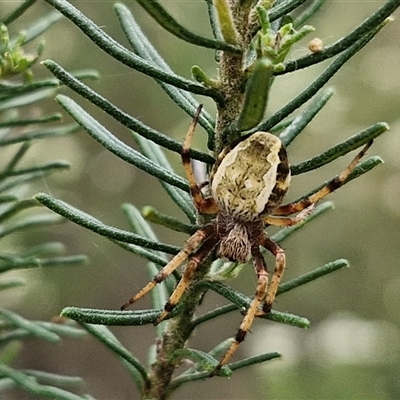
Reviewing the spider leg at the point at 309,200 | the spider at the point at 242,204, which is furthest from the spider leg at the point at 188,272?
the spider leg at the point at 309,200

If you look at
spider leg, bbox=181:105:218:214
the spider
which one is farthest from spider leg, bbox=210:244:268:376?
spider leg, bbox=181:105:218:214

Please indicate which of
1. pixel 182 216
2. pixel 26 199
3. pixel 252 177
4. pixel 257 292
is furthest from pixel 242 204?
pixel 182 216

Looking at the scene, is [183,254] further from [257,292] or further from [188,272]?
[257,292]

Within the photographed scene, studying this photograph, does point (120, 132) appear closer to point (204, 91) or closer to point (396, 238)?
point (396, 238)

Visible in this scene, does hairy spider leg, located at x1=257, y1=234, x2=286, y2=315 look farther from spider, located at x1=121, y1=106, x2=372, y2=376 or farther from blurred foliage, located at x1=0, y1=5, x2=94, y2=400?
blurred foliage, located at x1=0, y1=5, x2=94, y2=400

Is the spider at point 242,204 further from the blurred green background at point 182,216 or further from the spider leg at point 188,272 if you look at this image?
the blurred green background at point 182,216

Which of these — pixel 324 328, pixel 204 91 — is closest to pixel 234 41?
pixel 204 91
